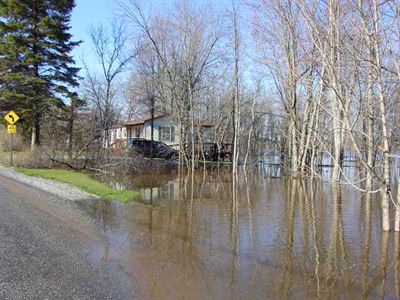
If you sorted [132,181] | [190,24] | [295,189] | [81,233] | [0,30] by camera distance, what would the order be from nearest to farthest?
[81,233] → [295,189] → [132,181] → [0,30] → [190,24]

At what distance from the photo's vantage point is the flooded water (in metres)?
7.05

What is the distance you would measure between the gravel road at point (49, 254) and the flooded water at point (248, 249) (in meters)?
0.31

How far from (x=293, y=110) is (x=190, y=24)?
11.1m

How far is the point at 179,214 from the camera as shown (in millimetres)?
13859

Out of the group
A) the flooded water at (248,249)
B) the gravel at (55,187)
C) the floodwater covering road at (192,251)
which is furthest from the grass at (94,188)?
the floodwater covering road at (192,251)

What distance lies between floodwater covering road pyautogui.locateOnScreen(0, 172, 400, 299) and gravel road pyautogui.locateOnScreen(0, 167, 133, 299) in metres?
0.02

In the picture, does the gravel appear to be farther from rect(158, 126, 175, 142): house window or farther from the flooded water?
rect(158, 126, 175, 142): house window

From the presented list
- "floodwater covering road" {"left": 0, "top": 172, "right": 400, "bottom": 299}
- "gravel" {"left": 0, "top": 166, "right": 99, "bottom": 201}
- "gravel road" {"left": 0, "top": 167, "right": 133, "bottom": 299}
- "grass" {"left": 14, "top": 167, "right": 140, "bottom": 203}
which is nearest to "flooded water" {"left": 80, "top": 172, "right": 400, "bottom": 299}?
"floodwater covering road" {"left": 0, "top": 172, "right": 400, "bottom": 299}

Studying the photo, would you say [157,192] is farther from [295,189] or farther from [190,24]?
[190,24]

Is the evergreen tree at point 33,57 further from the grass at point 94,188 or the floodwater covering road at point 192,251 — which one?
the floodwater covering road at point 192,251

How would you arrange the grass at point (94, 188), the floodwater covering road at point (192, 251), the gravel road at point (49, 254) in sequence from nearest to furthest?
the gravel road at point (49, 254)
the floodwater covering road at point (192, 251)
the grass at point (94, 188)

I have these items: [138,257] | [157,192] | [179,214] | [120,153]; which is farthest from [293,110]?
[138,257]

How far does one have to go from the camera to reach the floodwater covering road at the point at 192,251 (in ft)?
22.5

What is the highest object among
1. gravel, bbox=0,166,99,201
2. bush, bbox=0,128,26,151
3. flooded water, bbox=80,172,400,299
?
bush, bbox=0,128,26,151
